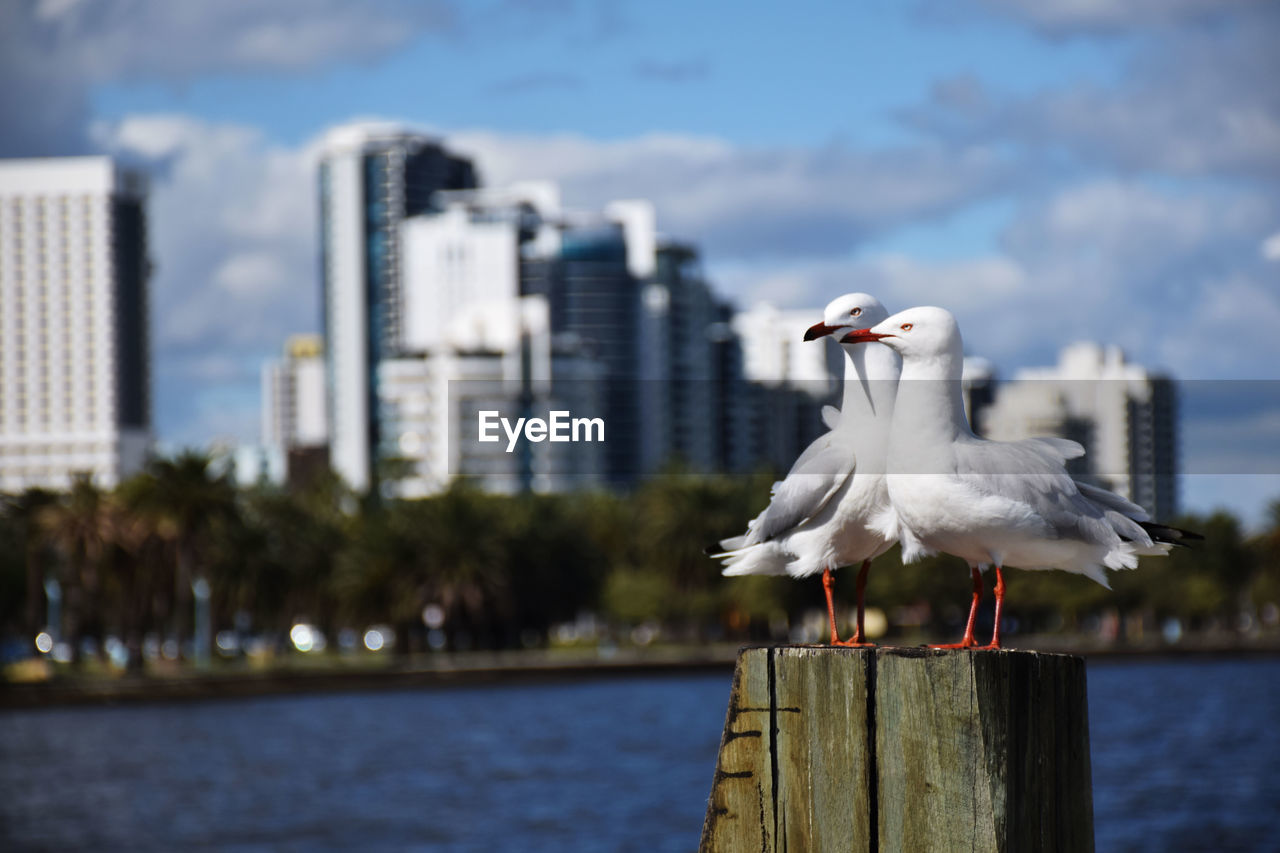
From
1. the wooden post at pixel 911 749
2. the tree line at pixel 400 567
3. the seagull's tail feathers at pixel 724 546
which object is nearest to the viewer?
the wooden post at pixel 911 749

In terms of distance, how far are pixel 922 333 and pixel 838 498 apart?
0.64 m

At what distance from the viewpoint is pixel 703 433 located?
191 m

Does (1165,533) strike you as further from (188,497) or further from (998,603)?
(188,497)

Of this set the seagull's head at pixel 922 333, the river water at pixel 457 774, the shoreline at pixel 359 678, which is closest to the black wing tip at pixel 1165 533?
the seagull's head at pixel 922 333

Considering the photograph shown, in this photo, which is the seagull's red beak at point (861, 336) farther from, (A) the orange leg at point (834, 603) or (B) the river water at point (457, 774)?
(B) the river water at point (457, 774)

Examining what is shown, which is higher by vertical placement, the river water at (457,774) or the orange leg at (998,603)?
the orange leg at (998,603)

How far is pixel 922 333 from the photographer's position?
3703mm

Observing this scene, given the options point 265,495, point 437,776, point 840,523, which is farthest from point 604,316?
point 840,523

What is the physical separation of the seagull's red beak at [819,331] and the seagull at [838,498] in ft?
0.24

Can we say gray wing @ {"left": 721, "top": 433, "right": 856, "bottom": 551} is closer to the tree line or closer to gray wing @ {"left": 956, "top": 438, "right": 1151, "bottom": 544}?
gray wing @ {"left": 956, "top": 438, "right": 1151, "bottom": 544}

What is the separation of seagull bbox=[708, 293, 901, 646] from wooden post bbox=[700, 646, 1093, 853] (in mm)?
445

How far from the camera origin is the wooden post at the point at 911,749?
3.48 m

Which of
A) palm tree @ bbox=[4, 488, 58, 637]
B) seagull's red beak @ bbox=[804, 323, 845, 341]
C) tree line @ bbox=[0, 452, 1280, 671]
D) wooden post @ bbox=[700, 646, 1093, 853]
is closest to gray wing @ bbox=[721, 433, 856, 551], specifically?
seagull's red beak @ bbox=[804, 323, 845, 341]

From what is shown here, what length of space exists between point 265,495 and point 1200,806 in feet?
244
